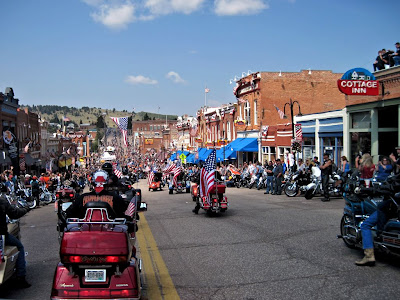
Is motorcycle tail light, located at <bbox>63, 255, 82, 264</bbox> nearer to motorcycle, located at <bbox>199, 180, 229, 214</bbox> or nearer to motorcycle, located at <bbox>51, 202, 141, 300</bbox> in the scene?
motorcycle, located at <bbox>51, 202, 141, 300</bbox>

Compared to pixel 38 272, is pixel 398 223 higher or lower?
higher

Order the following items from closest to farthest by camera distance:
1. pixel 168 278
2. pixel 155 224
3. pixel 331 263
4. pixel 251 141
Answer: pixel 168 278
pixel 331 263
pixel 155 224
pixel 251 141

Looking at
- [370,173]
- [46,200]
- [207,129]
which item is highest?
[207,129]

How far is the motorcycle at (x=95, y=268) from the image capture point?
5043 millimetres

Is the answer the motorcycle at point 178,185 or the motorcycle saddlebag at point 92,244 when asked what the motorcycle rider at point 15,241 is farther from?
the motorcycle at point 178,185

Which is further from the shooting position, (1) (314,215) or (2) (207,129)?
(2) (207,129)

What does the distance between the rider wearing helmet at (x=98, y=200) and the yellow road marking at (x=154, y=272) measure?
1251mm

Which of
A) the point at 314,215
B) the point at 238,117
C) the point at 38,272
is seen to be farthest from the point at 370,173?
the point at 238,117

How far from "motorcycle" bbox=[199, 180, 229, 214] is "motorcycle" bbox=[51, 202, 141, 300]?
29.7 ft

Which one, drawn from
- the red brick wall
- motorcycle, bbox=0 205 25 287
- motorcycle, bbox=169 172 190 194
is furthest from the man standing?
the red brick wall

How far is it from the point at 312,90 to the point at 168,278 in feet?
130

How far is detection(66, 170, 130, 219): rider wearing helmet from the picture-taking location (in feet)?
20.5

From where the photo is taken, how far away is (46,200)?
87.0 ft

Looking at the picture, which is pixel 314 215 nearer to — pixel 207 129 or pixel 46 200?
pixel 46 200
